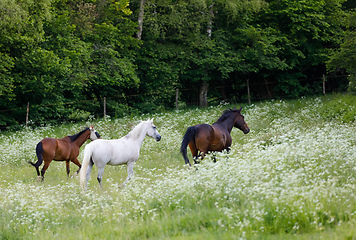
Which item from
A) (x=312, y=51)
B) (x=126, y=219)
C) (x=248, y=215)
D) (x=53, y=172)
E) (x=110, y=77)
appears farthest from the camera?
(x=312, y=51)

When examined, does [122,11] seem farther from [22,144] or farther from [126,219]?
[126,219]

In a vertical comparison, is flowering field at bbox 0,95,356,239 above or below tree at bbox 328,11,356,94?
below

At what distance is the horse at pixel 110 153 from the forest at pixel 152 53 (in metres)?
13.1

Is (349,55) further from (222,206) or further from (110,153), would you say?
(222,206)

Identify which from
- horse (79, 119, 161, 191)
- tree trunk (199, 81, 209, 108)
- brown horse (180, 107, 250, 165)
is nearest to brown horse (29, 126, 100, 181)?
horse (79, 119, 161, 191)

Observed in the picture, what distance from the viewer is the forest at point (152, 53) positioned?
24344 mm

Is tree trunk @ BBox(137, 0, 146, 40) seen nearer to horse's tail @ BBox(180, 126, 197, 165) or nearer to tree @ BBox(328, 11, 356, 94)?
tree @ BBox(328, 11, 356, 94)

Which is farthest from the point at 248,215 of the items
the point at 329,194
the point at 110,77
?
the point at 110,77

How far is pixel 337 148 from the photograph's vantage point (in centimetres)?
1005

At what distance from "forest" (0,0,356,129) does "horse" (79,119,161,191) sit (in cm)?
1308

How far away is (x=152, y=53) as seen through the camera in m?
29.8

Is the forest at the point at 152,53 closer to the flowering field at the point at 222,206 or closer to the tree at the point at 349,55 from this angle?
the tree at the point at 349,55

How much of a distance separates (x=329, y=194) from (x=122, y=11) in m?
23.6

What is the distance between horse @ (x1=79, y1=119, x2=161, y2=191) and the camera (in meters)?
10.8
